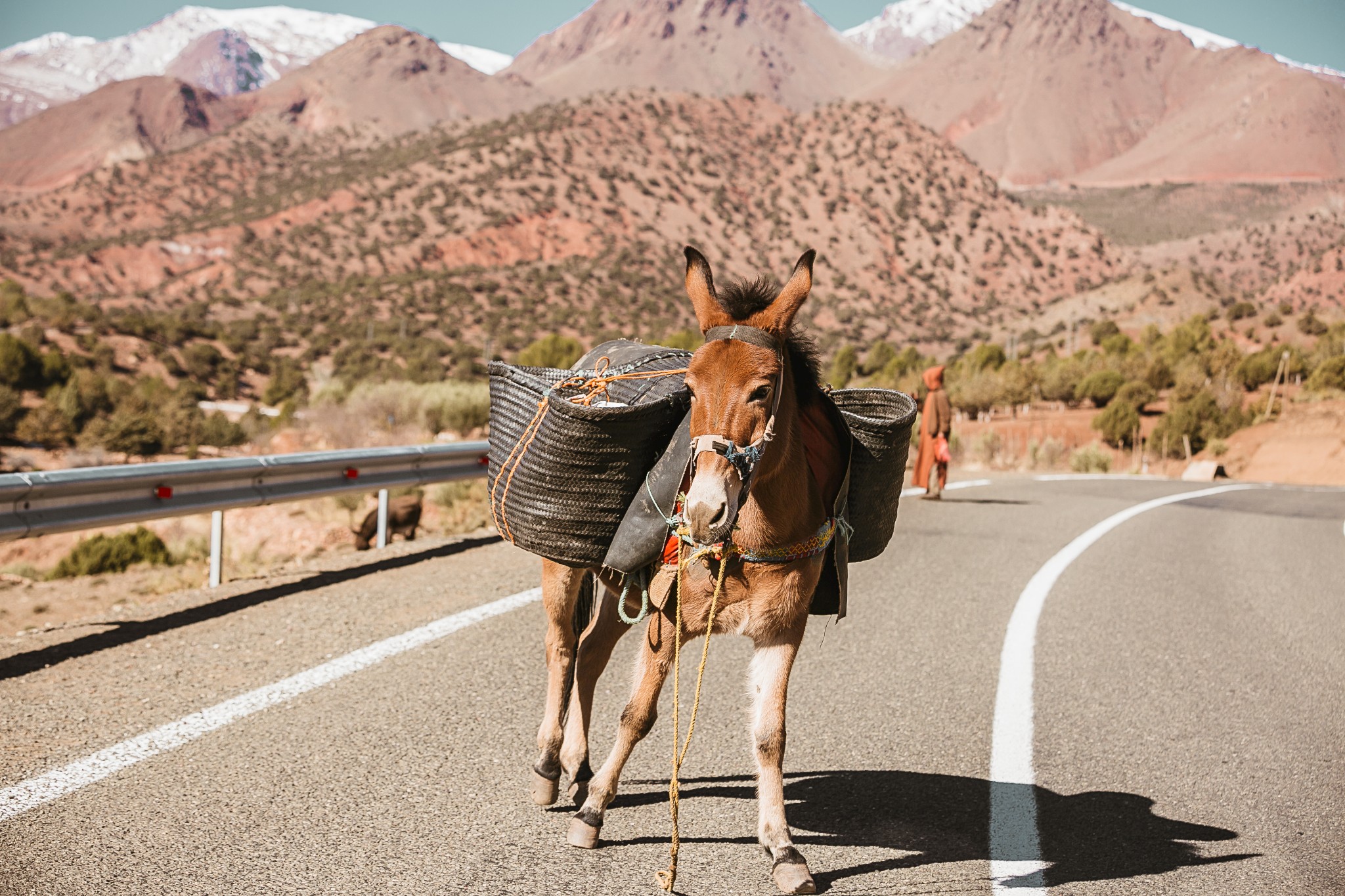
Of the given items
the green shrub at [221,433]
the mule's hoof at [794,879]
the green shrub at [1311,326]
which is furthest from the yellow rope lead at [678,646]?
the green shrub at [1311,326]

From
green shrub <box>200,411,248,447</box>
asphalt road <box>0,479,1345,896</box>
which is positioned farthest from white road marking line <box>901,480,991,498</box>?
green shrub <box>200,411,248,447</box>

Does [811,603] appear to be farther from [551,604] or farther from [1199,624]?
[1199,624]

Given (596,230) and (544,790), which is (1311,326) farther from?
(544,790)

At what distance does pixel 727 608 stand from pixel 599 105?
379 ft

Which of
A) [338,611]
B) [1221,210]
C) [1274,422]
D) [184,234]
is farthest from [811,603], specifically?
[1221,210]

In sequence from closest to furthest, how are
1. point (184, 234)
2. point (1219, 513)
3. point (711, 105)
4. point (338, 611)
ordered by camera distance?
1. point (338, 611)
2. point (1219, 513)
3. point (184, 234)
4. point (711, 105)

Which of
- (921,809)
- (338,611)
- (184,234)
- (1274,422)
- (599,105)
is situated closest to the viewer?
(921,809)

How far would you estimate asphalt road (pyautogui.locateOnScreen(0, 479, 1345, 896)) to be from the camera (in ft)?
12.6

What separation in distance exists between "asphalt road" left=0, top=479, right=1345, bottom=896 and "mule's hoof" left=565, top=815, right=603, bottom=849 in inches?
2.6

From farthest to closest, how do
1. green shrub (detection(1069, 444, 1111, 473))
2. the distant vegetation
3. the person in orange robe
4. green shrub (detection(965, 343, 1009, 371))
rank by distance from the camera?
green shrub (detection(965, 343, 1009, 371))
the distant vegetation
green shrub (detection(1069, 444, 1111, 473))
the person in orange robe

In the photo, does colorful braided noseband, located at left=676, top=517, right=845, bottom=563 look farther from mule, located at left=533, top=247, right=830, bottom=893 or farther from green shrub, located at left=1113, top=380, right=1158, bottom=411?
green shrub, located at left=1113, top=380, right=1158, bottom=411

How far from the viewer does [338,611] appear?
745 cm

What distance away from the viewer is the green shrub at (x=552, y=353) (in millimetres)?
53281

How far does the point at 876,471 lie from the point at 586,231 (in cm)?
9187
